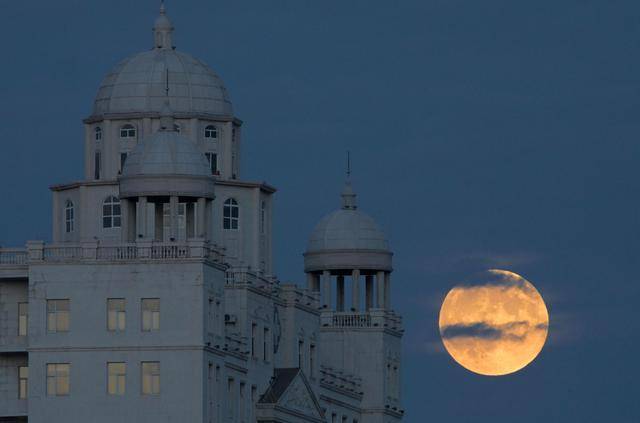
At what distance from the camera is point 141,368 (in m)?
188

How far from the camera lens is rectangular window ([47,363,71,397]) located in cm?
18850

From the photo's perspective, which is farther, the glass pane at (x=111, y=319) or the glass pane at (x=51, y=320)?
the glass pane at (x=51, y=320)

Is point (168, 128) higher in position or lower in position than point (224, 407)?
higher

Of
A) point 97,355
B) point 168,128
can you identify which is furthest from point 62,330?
point 168,128

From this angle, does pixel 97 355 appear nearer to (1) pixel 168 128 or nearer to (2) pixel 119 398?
(2) pixel 119 398

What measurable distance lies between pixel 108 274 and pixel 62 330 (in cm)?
433

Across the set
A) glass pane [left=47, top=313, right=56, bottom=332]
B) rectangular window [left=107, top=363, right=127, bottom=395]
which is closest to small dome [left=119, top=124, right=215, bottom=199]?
glass pane [left=47, top=313, right=56, bottom=332]

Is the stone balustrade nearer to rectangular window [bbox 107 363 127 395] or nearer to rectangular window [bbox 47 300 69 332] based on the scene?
rectangular window [bbox 47 300 69 332]

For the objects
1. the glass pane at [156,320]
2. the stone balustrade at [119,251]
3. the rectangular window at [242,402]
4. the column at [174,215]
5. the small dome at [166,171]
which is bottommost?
the rectangular window at [242,402]

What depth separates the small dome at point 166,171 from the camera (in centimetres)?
19262

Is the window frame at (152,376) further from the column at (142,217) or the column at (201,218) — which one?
the column at (201,218)

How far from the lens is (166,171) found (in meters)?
193

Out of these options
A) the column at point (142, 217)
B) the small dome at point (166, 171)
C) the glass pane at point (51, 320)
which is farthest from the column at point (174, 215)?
the glass pane at point (51, 320)

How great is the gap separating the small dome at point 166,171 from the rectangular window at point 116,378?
36.8 ft
